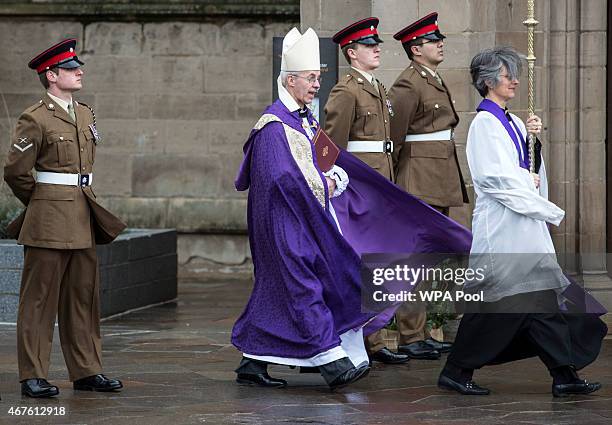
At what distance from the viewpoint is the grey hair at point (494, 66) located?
9.22 m

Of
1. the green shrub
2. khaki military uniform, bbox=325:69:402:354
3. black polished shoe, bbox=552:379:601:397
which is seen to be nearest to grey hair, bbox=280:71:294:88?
khaki military uniform, bbox=325:69:402:354

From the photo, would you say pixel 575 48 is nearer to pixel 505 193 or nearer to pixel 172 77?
pixel 505 193

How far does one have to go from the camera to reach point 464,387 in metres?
9.11

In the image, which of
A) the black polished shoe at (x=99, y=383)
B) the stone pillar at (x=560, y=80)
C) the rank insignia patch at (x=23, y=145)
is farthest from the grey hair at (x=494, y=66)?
the stone pillar at (x=560, y=80)

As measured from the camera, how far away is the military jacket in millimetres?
8961

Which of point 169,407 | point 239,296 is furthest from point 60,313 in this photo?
point 239,296

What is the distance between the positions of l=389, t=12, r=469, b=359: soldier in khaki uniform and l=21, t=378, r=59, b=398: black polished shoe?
2.63 m

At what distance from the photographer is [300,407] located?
8688mm

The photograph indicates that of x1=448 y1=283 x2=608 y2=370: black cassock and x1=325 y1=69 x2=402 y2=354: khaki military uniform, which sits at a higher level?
x1=325 y1=69 x2=402 y2=354: khaki military uniform

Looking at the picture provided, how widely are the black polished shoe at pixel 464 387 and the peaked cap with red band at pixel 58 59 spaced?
99.1 inches

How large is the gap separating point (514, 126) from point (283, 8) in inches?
278

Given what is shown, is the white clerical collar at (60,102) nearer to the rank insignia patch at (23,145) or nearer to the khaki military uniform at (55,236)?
the khaki military uniform at (55,236)

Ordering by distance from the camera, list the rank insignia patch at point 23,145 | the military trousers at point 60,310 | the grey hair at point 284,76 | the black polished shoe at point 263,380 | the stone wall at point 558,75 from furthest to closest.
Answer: the stone wall at point 558,75
the grey hair at point 284,76
the black polished shoe at point 263,380
the military trousers at point 60,310
the rank insignia patch at point 23,145

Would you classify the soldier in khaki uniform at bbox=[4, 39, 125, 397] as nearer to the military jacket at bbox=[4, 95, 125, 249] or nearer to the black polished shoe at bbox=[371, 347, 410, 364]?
the military jacket at bbox=[4, 95, 125, 249]
